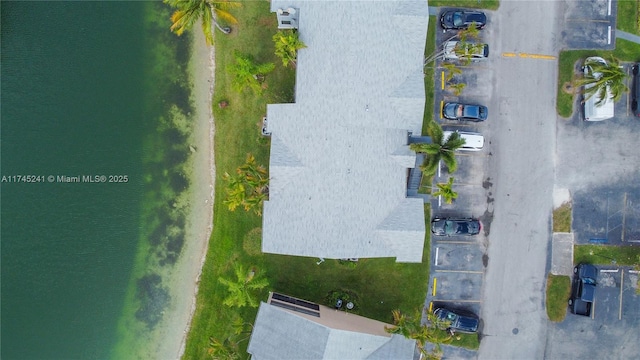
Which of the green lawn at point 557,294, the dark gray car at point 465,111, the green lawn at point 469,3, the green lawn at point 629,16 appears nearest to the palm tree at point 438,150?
the dark gray car at point 465,111

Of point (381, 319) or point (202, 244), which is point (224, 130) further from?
point (381, 319)

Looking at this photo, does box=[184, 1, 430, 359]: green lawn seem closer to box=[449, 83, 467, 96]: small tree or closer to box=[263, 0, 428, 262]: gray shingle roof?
box=[263, 0, 428, 262]: gray shingle roof

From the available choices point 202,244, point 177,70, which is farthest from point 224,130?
point 202,244

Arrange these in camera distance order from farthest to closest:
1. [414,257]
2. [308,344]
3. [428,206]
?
1. [428,206]
2. [414,257]
3. [308,344]

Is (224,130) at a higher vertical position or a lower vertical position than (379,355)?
higher

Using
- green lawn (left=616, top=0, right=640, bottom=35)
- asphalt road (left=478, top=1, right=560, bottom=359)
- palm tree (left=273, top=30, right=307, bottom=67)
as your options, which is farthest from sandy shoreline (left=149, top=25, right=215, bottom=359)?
green lawn (left=616, top=0, right=640, bottom=35)

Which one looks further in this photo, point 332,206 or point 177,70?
point 177,70

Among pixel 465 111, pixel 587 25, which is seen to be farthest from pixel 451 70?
pixel 587 25

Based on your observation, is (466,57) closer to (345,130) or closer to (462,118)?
(462,118)
